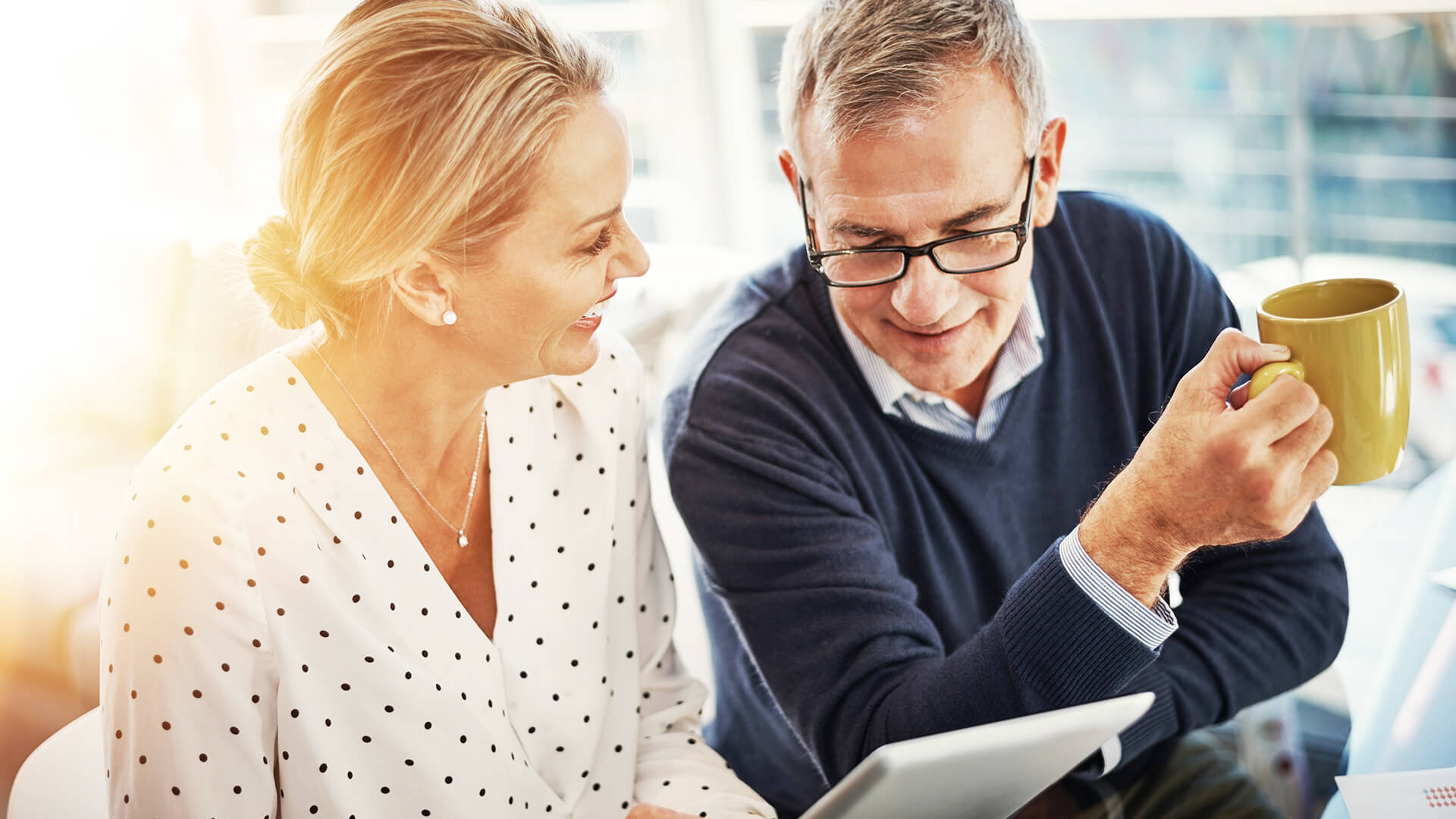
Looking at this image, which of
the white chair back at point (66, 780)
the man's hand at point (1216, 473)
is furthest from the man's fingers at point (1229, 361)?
the white chair back at point (66, 780)

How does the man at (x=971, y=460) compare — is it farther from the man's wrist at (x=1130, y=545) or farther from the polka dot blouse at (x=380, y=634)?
the polka dot blouse at (x=380, y=634)

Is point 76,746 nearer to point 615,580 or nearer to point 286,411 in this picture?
point 286,411

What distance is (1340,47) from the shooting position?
2832mm

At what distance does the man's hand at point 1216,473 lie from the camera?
2.81 feet

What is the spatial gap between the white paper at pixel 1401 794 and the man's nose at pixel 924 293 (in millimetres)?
577

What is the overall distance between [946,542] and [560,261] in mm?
576

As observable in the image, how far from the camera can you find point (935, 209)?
1145 mm

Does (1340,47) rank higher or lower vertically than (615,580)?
higher

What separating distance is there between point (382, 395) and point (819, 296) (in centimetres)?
53

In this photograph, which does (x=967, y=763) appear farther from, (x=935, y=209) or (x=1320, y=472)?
(x=935, y=209)

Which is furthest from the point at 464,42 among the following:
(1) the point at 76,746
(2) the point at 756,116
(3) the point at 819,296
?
(2) the point at 756,116

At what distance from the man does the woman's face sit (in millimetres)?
214

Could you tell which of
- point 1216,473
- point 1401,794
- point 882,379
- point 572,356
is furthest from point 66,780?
point 1401,794

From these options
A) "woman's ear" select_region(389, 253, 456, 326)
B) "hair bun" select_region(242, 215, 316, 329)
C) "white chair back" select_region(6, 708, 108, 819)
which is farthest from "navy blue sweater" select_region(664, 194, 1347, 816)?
"white chair back" select_region(6, 708, 108, 819)
